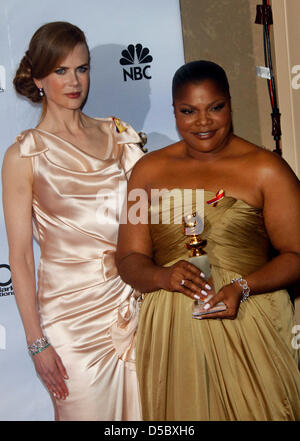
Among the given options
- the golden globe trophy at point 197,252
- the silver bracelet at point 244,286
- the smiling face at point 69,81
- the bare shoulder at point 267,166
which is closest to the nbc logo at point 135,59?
the smiling face at point 69,81

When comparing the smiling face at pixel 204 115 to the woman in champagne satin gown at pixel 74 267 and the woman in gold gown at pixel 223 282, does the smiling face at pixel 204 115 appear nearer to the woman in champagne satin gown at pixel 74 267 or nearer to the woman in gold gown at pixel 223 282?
the woman in gold gown at pixel 223 282

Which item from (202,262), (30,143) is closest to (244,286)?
(202,262)

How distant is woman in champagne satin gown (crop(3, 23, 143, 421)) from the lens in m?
2.60

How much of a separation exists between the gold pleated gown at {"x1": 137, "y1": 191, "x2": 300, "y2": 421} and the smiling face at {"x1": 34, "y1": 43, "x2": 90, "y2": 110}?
25.6 inches

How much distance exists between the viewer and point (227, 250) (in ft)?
7.80

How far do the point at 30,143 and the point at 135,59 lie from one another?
64cm

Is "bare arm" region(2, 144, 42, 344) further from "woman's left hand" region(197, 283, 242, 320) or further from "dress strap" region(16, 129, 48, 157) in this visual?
"woman's left hand" region(197, 283, 242, 320)

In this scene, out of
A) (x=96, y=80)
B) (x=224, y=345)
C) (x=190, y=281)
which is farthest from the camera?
(x=96, y=80)

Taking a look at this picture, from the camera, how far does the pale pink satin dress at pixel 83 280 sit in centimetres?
260

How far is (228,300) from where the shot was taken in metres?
2.26

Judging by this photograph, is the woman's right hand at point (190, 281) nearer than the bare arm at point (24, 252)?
Yes

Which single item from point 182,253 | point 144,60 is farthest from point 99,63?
point 182,253

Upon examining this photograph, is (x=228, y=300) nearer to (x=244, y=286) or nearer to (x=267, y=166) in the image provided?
(x=244, y=286)
